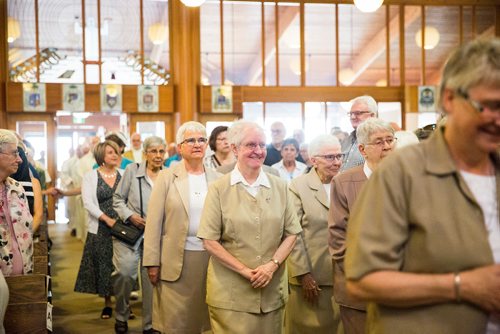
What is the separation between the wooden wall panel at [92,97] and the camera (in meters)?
12.2

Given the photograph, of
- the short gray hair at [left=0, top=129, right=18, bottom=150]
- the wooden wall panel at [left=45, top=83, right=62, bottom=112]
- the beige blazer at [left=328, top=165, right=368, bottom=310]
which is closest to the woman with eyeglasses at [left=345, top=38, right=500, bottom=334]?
the beige blazer at [left=328, top=165, right=368, bottom=310]

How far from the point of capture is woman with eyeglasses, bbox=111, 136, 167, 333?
543 centimetres

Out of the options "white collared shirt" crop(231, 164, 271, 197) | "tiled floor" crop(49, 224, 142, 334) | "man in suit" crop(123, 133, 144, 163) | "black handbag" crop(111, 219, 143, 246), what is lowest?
"tiled floor" crop(49, 224, 142, 334)

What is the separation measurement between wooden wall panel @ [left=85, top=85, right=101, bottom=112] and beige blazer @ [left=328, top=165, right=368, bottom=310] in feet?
31.0

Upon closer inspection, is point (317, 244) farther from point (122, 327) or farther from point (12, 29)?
point (12, 29)

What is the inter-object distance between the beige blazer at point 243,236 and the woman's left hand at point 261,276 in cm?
4

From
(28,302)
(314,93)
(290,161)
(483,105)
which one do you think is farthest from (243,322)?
(314,93)

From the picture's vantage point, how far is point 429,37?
13039 mm

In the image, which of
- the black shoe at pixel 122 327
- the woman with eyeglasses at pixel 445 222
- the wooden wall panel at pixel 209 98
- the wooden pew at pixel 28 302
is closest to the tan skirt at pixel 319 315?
the wooden pew at pixel 28 302

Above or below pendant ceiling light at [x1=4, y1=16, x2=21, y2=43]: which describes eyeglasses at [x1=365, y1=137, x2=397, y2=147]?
below

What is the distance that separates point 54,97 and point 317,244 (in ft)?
30.2

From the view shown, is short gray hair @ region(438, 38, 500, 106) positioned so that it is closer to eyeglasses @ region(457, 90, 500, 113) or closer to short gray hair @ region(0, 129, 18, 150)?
eyeglasses @ region(457, 90, 500, 113)

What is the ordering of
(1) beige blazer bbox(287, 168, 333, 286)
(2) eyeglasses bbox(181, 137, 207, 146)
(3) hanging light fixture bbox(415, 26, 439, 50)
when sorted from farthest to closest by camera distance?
(3) hanging light fixture bbox(415, 26, 439, 50) < (2) eyeglasses bbox(181, 137, 207, 146) < (1) beige blazer bbox(287, 168, 333, 286)

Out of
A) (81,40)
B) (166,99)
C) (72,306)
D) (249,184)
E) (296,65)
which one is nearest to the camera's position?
(249,184)
